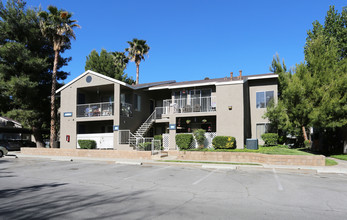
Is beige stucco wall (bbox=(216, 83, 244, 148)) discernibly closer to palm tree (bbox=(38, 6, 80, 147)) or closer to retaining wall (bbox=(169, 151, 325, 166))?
retaining wall (bbox=(169, 151, 325, 166))

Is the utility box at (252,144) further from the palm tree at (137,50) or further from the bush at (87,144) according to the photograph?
the palm tree at (137,50)

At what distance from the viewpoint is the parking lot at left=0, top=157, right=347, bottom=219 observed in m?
5.60

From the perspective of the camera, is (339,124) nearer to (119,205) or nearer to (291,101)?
(291,101)

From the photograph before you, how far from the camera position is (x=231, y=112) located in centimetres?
2059

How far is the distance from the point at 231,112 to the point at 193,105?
153 inches

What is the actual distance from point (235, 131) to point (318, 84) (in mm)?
6490

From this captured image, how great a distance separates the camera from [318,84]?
17.2 meters

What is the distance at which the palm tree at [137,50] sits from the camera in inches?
1650

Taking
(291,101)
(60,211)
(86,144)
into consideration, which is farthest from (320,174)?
(86,144)

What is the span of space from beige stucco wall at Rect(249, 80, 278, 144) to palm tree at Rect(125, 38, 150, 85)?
2322cm

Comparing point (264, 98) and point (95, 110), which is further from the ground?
point (264, 98)

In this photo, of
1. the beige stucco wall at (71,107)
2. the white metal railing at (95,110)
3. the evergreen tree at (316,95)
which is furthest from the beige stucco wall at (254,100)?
the beige stucco wall at (71,107)

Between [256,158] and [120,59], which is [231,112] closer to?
[256,158]

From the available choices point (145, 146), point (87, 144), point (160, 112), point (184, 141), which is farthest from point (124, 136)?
point (184, 141)
